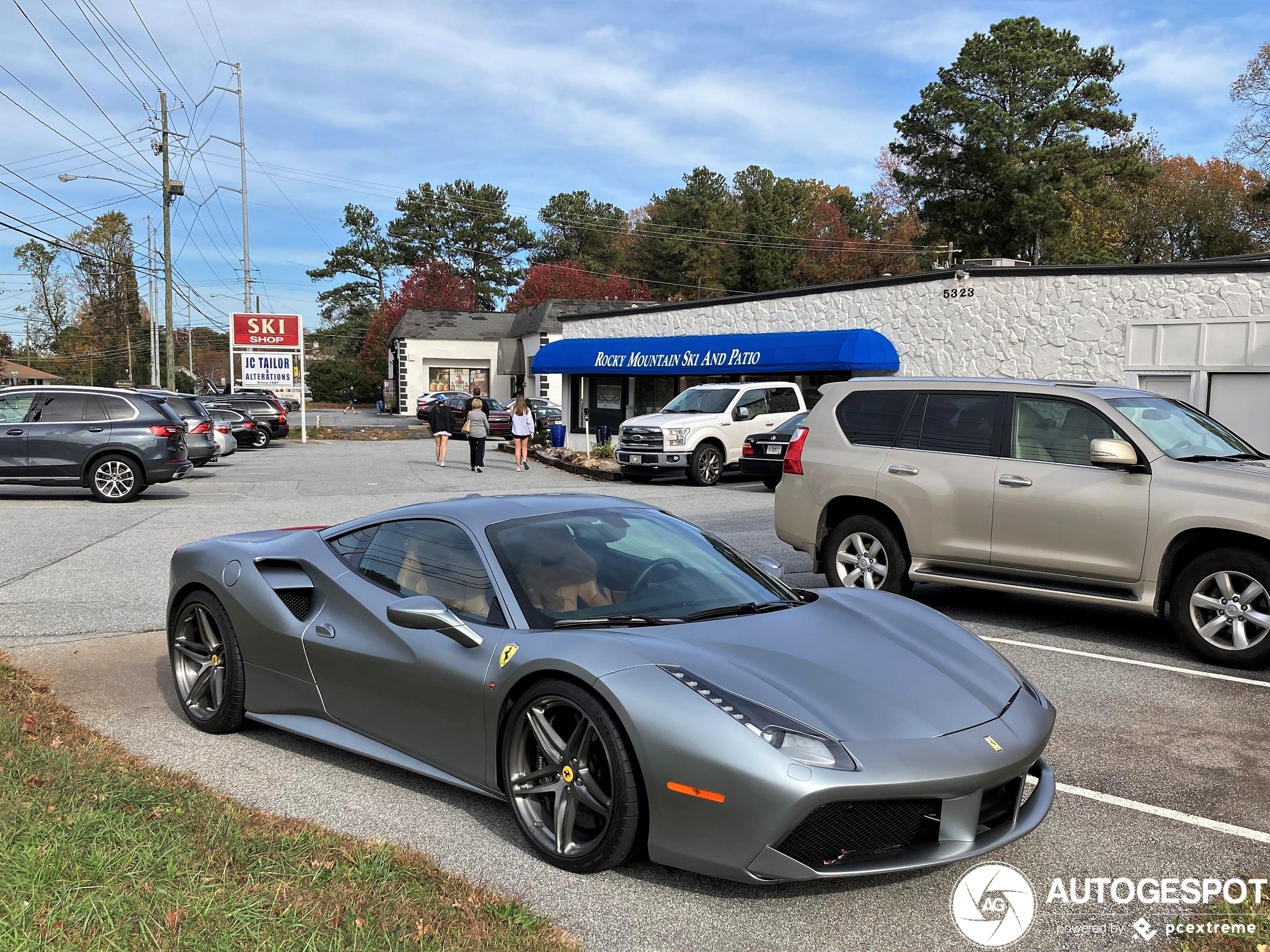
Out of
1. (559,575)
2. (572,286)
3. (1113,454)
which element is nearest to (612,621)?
(559,575)

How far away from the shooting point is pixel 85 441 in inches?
663

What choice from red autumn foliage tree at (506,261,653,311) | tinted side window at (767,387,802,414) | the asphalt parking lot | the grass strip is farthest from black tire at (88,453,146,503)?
red autumn foliage tree at (506,261,653,311)

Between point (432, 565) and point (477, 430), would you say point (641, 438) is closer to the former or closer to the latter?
point (477, 430)

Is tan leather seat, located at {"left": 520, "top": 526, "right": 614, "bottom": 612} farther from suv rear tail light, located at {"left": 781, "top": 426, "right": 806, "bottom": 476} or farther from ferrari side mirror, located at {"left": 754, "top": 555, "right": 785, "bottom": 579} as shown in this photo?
suv rear tail light, located at {"left": 781, "top": 426, "right": 806, "bottom": 476}

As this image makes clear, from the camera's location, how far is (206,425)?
952 inches

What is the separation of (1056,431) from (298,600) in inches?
213

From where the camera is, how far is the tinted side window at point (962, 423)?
25.8 feet

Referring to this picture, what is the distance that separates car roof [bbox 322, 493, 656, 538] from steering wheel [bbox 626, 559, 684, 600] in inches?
13.4

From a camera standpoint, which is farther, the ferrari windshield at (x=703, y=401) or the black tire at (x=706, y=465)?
the ferrari windshield at (x=703, y=401)

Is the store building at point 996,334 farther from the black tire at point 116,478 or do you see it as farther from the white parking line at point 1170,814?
the white parking line at point 1170,814

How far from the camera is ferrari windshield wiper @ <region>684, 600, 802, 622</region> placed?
169 inches

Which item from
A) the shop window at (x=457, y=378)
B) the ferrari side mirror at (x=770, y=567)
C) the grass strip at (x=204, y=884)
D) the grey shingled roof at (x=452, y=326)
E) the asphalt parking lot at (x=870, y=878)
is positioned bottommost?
the asphalt parking lot at (x=870, y=878)

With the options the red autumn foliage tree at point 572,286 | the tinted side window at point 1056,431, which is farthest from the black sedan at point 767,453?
the red autumn foliage tree at point 572,286

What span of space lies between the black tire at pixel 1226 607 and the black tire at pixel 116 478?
15.6 meters
